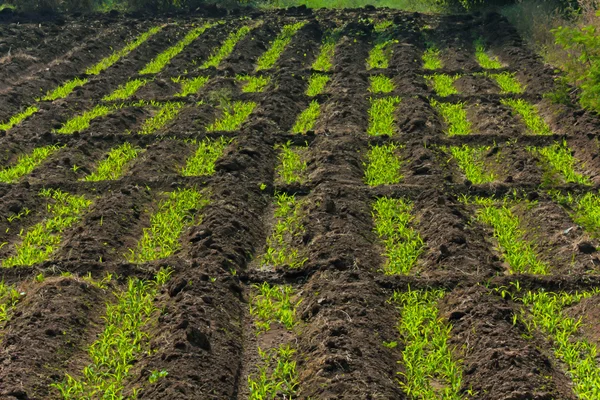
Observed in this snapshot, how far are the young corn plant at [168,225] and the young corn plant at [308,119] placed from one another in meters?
2.66

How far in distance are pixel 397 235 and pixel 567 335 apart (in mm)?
2129

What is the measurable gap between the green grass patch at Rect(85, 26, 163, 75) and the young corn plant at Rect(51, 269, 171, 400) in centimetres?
936

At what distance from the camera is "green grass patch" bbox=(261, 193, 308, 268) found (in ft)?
24.6

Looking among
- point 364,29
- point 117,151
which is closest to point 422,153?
point 117,151

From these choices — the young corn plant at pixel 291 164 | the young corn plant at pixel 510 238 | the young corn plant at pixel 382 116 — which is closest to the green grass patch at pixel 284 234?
the young corn plant at pixel 291 164

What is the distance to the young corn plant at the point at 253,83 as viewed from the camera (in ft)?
44.8

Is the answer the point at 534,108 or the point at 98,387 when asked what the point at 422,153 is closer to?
the point at 534,108

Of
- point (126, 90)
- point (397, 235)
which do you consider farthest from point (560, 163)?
point (126, 90)

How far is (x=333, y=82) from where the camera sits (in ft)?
45.6

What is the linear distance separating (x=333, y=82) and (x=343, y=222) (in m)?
6.37

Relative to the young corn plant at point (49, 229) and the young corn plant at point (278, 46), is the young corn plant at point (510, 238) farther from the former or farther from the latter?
the young corn plant at point (278, 46)

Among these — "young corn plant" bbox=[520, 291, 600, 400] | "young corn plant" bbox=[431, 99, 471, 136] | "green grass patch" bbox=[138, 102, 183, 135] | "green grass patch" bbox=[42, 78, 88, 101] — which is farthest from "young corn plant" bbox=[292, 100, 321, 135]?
"young corn plant" bbox=[520, 291, 600, 400]

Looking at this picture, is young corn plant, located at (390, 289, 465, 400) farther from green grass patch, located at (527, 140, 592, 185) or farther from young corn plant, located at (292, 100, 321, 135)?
young corn plant, located at (292, 100, 321, 135)

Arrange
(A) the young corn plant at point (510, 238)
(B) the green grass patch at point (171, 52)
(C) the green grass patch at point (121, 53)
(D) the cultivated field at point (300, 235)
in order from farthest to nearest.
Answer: (C) the green grass patch at point (121, 53) → (B) the green grass patch at point (171, 52) → (A) the young corn plant at point (510, 238) → (D) the cultivated field at point (300, 235)
